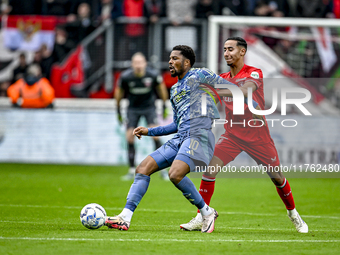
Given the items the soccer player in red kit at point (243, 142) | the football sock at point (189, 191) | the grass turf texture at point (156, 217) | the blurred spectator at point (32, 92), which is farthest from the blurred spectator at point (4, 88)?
the football sock at point (189, 191)

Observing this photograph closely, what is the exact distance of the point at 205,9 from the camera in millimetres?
15898

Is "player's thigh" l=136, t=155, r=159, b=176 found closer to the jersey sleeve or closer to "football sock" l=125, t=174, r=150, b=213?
"football sock" l=125, t=174, r=150, b=213

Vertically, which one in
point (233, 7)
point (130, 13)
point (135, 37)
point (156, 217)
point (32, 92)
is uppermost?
point (233, 7)

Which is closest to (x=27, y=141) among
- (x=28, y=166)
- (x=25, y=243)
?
(x=28, y=166)

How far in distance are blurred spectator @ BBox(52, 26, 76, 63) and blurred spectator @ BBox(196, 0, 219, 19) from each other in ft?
12.3

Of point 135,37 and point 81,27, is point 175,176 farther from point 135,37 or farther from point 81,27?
point 81,27

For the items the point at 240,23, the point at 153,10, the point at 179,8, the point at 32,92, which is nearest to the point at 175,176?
the point at 240,23

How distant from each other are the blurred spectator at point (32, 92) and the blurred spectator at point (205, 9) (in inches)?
185

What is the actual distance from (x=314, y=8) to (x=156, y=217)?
35.5ft

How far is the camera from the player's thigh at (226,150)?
6480 millimetres

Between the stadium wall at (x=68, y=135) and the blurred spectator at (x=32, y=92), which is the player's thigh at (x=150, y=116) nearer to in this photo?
the stadium wall at (x=68, y=135)

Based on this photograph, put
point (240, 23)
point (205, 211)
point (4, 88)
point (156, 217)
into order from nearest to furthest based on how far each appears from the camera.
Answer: point (205, 211)
point (156, 217)
point (240, 23)
point (4, 88)

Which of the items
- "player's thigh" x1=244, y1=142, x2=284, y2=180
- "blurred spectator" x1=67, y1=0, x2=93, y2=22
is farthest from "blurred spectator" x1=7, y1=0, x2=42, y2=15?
"player's thigh" x1=244, y1=142, x2=284, y2=180

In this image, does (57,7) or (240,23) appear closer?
(240,23)
